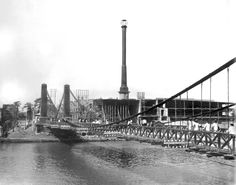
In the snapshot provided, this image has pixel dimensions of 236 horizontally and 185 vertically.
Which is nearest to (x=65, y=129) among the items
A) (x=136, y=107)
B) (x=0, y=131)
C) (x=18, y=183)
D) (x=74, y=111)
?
(x=0, y=131)

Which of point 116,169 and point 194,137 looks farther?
point 116,169

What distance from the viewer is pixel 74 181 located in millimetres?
36000

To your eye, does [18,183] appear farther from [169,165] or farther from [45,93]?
[45,93]

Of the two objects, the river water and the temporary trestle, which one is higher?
the temporary trestle

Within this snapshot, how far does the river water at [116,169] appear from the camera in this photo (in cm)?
3497

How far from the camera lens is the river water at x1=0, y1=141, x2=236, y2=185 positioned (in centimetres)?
3497

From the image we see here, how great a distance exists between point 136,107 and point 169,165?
52.4m

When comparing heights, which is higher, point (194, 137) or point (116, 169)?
point (194, 137)

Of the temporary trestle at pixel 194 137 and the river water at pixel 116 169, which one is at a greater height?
the temporary trestle at pixel 194 137

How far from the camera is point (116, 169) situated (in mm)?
42750

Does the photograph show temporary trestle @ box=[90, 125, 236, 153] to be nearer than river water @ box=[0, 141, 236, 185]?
Yes

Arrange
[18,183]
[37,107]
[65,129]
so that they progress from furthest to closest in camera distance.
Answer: [37,107] < [65,129] < [18,183]

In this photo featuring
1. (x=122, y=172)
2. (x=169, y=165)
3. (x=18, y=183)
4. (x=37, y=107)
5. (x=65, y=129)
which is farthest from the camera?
(x=37, y=107)

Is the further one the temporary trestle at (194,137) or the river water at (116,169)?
the river water at (116,169)
